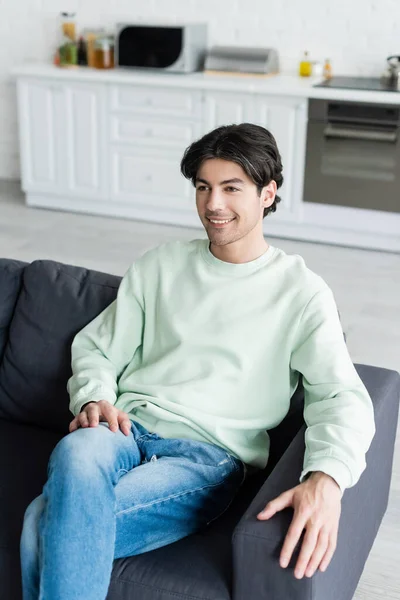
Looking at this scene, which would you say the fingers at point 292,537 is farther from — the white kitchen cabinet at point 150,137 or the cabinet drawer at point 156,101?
the cabinet drawer at point 156,101

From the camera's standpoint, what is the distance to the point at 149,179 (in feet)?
16.9

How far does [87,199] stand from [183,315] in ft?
11.9

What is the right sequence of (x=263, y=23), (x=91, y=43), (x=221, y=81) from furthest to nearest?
(x=91, y=43) < (x=263, y=23) < (x=221, y=81)

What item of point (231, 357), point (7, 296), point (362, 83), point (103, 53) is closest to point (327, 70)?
point (362, 83)

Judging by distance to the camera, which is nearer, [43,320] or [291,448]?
[291,448]

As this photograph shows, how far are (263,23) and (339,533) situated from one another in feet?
13.5

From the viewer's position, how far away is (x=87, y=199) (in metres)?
5.37

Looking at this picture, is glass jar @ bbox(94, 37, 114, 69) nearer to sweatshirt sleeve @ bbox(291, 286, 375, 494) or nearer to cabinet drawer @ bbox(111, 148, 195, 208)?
cabinet drawer @ bbox(111, 148, 195, 208)

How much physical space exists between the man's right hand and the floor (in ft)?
4.14

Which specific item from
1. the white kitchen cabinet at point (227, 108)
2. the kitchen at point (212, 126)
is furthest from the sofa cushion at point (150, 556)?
the white kitchen cabinet at point (227, 108)

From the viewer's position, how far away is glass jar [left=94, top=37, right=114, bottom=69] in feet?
17.1

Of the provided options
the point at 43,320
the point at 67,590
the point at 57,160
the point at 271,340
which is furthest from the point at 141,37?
the point at 67,590

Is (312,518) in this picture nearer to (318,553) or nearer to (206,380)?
(318,553)

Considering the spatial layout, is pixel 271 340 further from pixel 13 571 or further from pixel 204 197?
pixel 13 571
